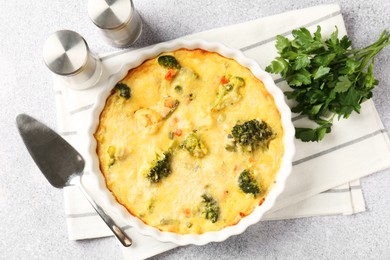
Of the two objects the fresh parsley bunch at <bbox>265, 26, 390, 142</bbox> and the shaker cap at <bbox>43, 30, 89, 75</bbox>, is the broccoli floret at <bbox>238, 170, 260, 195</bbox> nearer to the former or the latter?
the fresh parsley bunch at <bbox>265, 26, 390, 142</bbox>

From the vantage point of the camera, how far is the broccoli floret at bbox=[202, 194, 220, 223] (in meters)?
3.00

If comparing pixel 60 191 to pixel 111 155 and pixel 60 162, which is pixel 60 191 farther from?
pixel 111 155

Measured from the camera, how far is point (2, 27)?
363 centimetres

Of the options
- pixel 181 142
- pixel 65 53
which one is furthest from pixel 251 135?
pixel 65 53

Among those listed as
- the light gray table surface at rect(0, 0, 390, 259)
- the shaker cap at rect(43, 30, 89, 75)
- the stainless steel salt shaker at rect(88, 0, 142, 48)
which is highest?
the stainless steel salt shaker at rect(88, 0, 142, 48)

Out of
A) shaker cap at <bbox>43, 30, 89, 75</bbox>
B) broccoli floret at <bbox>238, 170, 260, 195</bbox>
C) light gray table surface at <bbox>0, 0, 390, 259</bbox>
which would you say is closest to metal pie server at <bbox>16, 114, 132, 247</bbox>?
light gray table surface at <bbox>0, 0, 390, 259</bbox>

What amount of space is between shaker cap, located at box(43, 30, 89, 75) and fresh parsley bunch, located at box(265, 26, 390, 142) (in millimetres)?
1114

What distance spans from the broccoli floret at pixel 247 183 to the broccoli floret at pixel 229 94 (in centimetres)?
→ 39

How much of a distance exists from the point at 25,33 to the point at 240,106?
61.7 inches

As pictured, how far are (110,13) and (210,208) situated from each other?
1.29m

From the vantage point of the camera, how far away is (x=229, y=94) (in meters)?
3.06

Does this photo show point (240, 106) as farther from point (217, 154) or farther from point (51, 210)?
point (51, 210)

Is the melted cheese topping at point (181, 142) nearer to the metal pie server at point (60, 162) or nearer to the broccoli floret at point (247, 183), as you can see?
the broccoli floret at point (247, 183)

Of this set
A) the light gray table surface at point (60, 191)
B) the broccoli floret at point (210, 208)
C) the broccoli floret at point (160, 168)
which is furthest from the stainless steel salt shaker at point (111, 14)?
the broccoli floret at point (210, 208)
